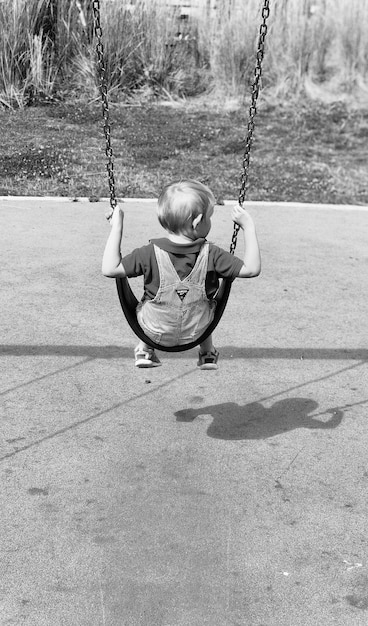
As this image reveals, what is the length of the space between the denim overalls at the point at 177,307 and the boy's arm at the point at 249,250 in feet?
0.57

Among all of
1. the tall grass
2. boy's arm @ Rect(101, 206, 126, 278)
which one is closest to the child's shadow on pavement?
boy's arm @ Rect(101, 206, 126, 278)

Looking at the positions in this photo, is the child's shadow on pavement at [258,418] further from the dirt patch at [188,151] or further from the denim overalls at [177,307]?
the dirt patch at [188,151]

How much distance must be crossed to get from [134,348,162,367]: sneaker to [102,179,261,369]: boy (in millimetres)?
177

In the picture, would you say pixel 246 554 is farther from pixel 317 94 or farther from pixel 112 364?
pixel 317 94

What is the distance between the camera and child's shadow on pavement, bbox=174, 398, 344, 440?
493 cm

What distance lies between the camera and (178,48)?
1355cm

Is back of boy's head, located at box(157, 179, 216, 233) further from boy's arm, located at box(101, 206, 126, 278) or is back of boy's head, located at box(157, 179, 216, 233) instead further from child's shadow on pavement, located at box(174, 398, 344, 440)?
child's shadow on pavement, located at box(174, 398, 344, 440)

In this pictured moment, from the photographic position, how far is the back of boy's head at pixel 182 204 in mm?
3979

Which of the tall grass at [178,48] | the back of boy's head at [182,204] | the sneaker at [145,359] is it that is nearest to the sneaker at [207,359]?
the sneaker at [145,359]

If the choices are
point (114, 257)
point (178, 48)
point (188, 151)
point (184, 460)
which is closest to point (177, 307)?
point (114, 257)

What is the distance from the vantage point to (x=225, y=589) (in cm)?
362

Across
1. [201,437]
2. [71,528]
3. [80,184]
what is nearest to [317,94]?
[80,184]

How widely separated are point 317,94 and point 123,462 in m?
10.0

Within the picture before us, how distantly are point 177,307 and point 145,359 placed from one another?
15.7 inches
